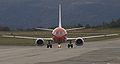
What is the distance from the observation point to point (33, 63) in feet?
82.4

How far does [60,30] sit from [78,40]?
13.5 feet

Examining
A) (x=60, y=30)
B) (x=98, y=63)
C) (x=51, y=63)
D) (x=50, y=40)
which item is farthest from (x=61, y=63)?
(x=50, y=40)

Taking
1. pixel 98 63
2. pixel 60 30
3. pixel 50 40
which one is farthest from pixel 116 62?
pixel 50 40

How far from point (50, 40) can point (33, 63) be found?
36538mm

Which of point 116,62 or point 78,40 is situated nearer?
point 116,62

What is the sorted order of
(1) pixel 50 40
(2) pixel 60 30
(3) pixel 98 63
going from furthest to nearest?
(1) pixel 50 40
(2) pixel 60 30
(3) pixel 98 63

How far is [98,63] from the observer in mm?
24875

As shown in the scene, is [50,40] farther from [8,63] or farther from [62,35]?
[8,63]

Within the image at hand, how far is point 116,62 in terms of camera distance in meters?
25.8

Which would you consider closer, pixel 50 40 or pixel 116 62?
pixel 116 62

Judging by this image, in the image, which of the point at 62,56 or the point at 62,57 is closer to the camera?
the point at 62,57

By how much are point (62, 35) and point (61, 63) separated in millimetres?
32298

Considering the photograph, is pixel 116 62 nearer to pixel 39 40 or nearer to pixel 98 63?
pixel 98 63

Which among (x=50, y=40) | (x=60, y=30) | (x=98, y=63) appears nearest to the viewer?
(x=98, y=63)
